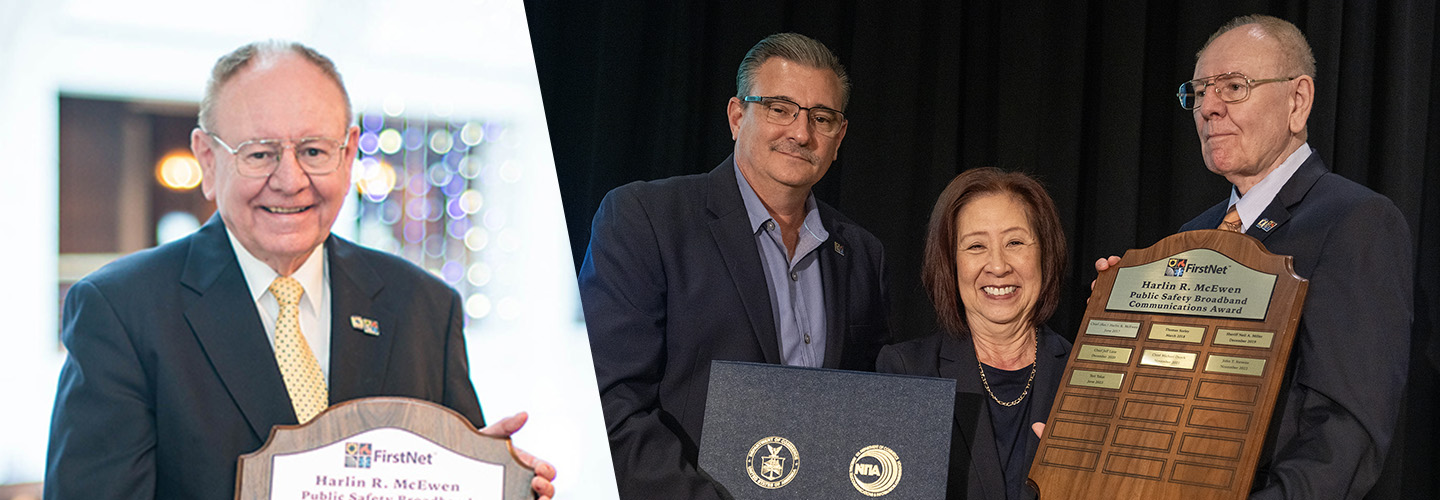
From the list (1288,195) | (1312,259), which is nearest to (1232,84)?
(1288,195)

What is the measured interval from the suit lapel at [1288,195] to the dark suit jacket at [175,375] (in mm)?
1676

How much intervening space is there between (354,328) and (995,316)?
4.19 ft

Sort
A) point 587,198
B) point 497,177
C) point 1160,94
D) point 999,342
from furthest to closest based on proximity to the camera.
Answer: point 1160,94 < point 587,198 < point 999,342 < point 497,177

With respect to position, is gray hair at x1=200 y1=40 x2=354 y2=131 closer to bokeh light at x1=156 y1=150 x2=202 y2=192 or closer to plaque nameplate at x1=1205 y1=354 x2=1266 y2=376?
bokeh light at x1=156 y1=150 x2=202 y2=192

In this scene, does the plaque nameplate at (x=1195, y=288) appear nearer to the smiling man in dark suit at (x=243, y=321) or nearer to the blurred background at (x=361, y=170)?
the blurred background at (x=361, y=170)

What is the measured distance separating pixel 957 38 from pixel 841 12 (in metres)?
0.37

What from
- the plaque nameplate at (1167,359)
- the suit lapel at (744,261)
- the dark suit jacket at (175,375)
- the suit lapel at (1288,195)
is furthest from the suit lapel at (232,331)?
the suit lapel at (1288,195)

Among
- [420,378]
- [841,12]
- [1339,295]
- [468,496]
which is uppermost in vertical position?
[841,12]

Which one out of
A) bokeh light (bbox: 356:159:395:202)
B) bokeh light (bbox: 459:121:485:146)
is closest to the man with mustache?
bokeh light (bbox: 459:121:485:146)

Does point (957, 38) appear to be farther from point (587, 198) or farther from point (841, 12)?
point (587, 198)

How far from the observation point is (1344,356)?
6.24ft

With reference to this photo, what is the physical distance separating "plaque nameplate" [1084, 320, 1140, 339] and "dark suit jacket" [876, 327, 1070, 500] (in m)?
0.11

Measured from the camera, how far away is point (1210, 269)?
6.53ft

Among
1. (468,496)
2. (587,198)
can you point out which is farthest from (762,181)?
(468,496)
